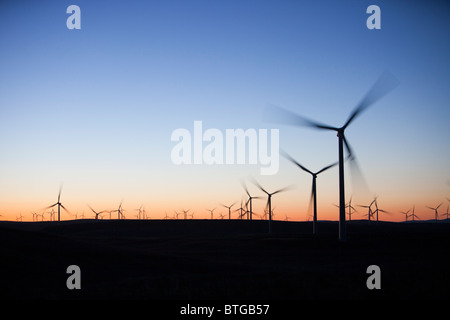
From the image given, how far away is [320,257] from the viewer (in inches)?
1725

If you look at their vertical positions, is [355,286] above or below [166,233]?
above

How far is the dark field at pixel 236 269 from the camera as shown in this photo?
21.7 meters

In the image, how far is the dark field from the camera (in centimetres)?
2167

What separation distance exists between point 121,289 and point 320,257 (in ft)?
84.7

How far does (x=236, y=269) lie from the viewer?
3491cm

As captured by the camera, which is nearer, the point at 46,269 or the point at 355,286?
the point at 355,286

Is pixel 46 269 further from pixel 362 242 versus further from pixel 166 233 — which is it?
pixel 166 233
